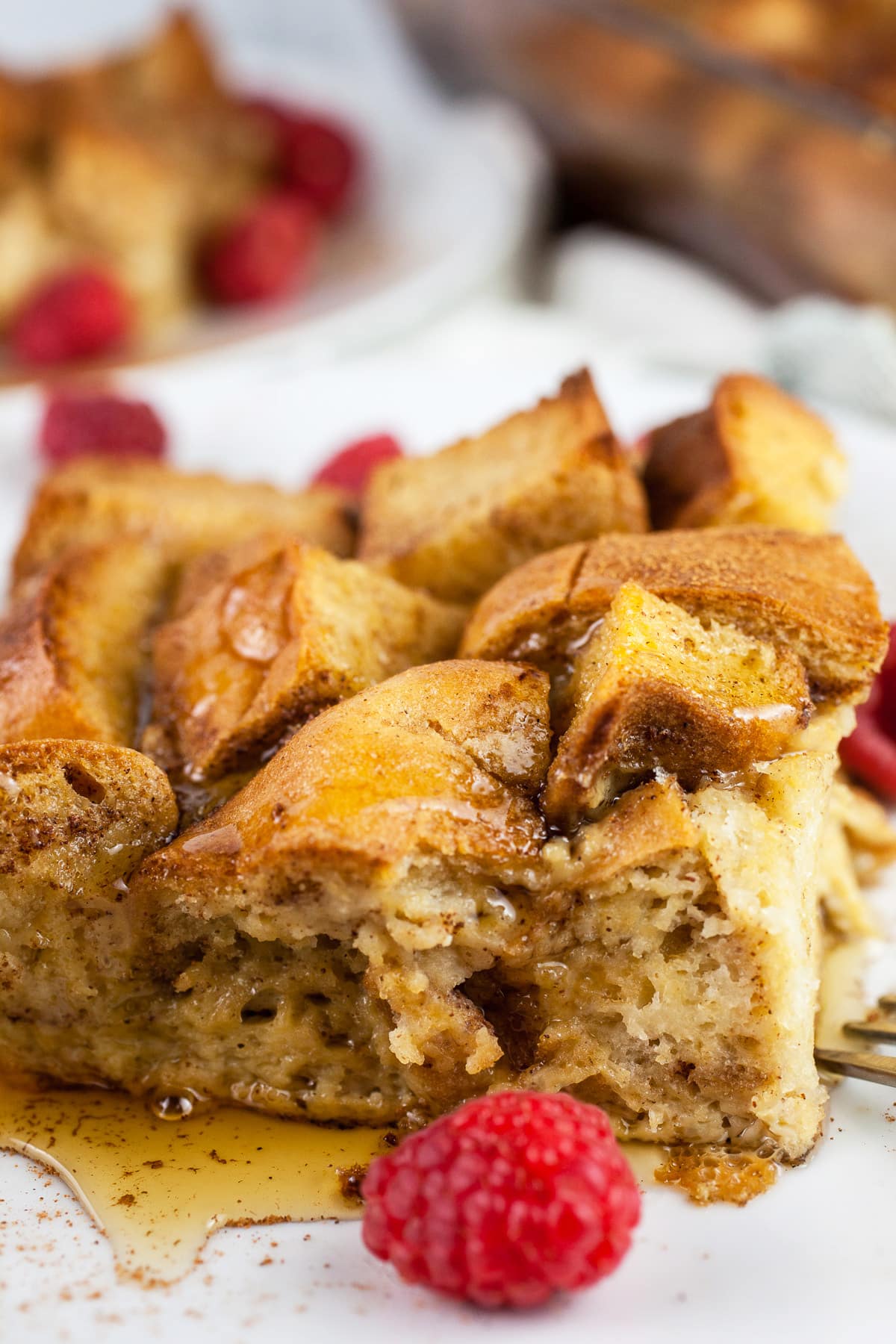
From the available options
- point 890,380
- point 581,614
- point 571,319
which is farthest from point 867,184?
point 581,614

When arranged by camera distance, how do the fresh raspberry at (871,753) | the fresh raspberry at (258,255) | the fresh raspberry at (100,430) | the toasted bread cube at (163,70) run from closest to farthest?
the fresh raspberry at (871,753)
the fresh raspberry at (100,430)
the fresh raspberry at (258,255)
the toasted bread cube at (163,70)

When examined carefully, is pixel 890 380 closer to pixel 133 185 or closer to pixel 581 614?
pixel 581 614

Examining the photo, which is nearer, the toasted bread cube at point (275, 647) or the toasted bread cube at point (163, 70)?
the toasted bread cube at point (275, 647)

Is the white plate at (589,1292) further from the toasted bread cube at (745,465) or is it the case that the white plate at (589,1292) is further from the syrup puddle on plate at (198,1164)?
the toasted bread cube at (745,465)

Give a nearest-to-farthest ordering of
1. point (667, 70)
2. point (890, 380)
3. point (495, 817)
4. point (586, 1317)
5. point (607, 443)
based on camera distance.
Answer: point (586, 1317)
point (495, 817)
point (607, 443)
point (890, 380)
point (667, 70)

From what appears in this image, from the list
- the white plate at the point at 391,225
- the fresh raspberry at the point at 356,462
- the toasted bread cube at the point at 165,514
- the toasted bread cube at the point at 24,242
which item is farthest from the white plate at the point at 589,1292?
the toasted bread cube at the point at 24,242

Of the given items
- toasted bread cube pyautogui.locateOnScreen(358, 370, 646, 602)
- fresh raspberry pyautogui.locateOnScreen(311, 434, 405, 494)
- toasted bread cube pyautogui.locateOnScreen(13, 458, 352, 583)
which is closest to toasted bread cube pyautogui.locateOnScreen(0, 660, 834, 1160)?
toasted bread cube pyautogui.locateOnScreen(358, 370, 646, 602)
